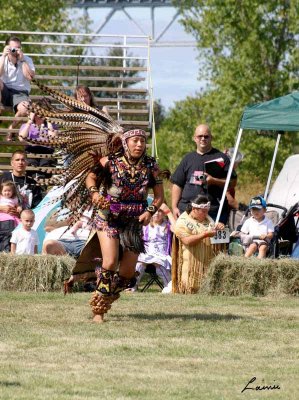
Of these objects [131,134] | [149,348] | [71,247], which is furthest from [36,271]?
[149,348]

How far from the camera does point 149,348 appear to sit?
8.66 metres

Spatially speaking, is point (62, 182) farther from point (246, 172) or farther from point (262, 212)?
point (246, 172)

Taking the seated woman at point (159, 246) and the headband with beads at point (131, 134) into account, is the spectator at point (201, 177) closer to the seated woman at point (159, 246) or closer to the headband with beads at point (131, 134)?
the seated woman at point (159, 246)

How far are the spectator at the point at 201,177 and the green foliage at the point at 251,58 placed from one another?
13.1 meters

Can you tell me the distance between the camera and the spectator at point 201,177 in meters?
13.1

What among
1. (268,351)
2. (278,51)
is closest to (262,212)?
(268,351)

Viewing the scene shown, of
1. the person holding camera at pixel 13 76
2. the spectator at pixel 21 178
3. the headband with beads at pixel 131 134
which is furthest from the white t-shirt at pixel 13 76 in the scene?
the headband with beads at pixel 131 134

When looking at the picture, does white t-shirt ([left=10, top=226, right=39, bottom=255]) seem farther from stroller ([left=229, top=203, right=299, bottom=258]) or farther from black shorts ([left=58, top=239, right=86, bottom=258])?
stroller ([left=229, top=203, right=299, bottom=258])

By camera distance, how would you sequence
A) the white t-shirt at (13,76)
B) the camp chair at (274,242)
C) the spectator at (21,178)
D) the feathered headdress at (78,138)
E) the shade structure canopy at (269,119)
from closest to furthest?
the feathered headdress at (78,138) → the camp chair at (274,242) → the shade structure canopy at (269,119) → the spectator at (21,178) → the white t-shirt at (13,76)

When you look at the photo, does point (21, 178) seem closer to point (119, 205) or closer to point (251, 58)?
point (119, 205)

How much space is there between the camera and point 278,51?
26906 mm

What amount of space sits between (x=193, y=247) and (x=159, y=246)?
1.09 meters

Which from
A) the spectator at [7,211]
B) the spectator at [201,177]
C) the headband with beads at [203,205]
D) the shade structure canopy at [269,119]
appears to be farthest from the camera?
the shade structure canopy at [269,119]

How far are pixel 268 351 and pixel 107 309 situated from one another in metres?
1.90
